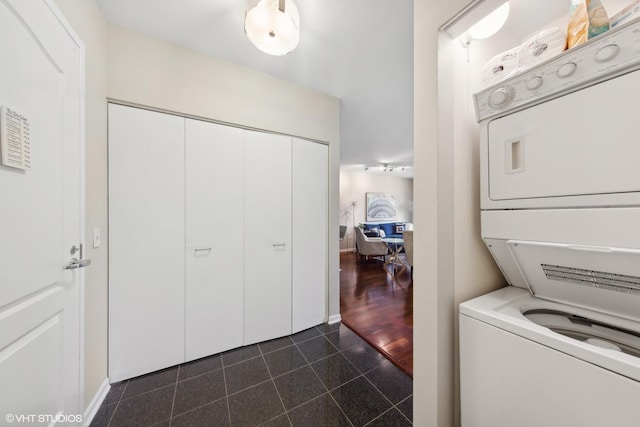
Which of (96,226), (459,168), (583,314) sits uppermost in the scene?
(459,168)

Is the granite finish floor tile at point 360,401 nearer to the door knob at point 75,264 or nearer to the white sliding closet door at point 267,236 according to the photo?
the white sliding closet door at point 267,236

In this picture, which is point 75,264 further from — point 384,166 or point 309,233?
point 384,166

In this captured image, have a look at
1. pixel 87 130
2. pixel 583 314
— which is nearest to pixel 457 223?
pixel 583 314

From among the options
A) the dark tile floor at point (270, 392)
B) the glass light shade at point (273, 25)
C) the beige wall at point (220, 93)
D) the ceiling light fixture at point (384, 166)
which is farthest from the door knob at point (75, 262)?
the ceiling light fixture at point (384, 166)

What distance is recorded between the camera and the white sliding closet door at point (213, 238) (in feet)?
5.63

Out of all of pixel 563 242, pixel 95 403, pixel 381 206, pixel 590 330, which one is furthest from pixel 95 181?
pixel 381 206

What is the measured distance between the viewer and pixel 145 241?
5.16 feet

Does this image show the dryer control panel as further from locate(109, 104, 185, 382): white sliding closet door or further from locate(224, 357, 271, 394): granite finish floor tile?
locate(224, 357, 271, 394): granite finish floor tile

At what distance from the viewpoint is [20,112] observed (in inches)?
30.7

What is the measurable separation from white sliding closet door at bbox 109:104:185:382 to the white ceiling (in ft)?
2.01

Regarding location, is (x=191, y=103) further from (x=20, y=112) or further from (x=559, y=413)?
(x=559, y=413)

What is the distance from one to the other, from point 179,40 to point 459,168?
7.05 feet

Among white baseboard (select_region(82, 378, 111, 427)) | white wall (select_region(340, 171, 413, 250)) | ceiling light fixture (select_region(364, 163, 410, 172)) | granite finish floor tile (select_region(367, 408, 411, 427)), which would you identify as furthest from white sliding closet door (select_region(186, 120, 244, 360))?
white wall (select_region(340, 171, 413, 250))

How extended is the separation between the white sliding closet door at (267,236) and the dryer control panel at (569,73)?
5.24 feet
